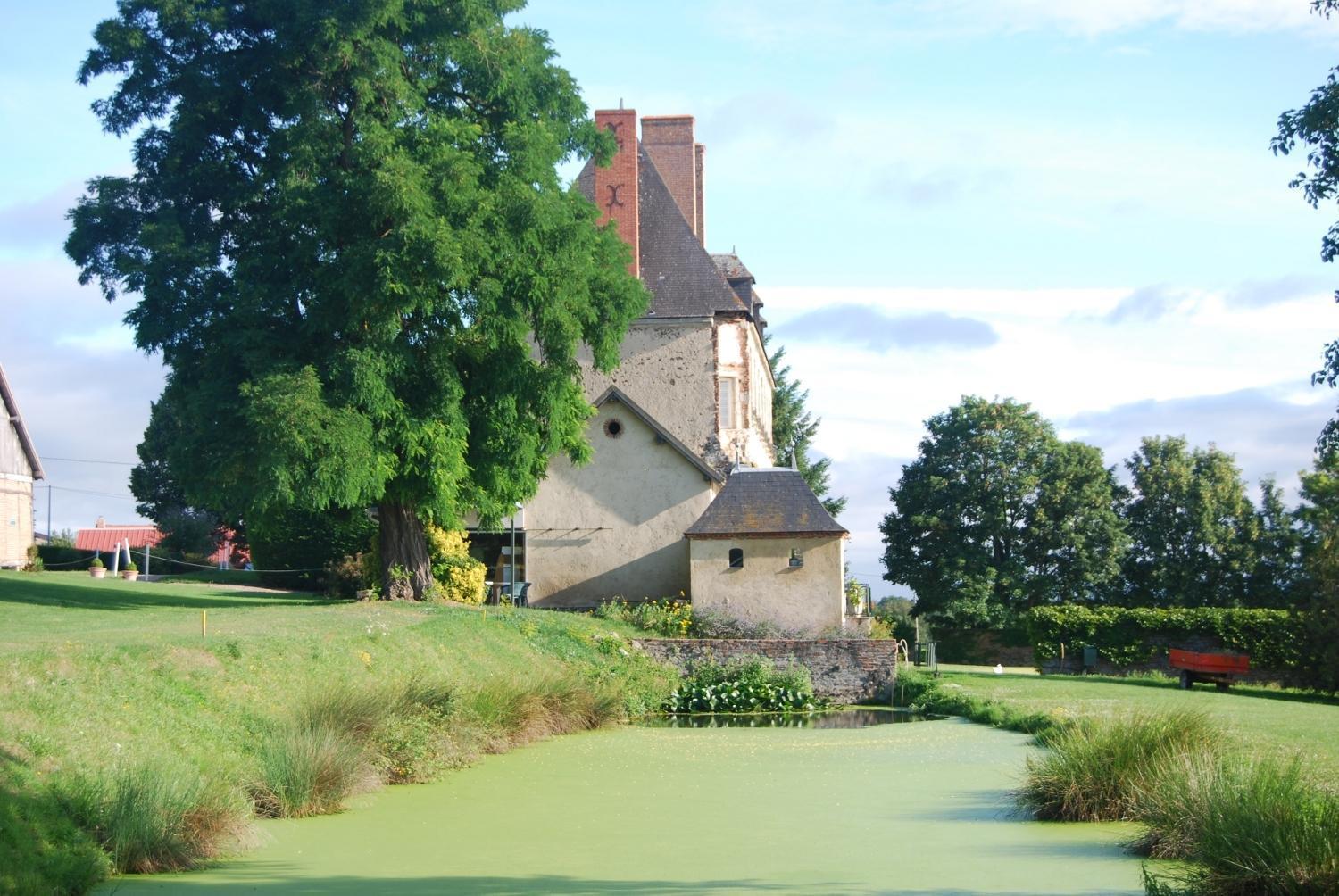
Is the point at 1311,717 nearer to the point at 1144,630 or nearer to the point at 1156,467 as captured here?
the point at 1144,630

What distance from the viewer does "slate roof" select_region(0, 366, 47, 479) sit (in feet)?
133

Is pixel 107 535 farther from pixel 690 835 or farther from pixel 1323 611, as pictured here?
pixel 690 835

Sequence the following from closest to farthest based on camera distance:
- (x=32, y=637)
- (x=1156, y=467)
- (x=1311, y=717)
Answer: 1. (x=32, y=637)
2. (x=1311, y=717)
3. (x=1156, y=467)

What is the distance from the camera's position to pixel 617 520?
34.3 meters

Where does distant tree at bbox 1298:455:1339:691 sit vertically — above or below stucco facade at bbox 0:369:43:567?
below

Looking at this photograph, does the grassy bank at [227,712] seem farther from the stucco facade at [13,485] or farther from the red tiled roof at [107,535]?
the red tiled roof at [107,535]

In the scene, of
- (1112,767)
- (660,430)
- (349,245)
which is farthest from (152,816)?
(660,430)

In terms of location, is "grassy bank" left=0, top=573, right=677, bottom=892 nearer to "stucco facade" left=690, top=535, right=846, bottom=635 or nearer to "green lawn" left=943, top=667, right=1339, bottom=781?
"stucco facade" left=690, top=535, right=846, bottom=635

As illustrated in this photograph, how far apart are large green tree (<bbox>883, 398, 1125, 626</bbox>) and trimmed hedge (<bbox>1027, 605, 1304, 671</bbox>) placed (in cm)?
1047

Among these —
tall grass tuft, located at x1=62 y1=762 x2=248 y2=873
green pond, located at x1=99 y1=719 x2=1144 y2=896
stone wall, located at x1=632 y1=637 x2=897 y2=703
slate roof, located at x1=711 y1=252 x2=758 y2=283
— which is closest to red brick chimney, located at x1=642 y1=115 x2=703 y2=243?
slate roof, located at x1=711 y1=252 x2=758 y2=283

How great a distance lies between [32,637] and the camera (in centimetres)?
1625

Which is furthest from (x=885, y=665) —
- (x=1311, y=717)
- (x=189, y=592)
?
(x=189, y=592)

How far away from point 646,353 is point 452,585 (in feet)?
31.2

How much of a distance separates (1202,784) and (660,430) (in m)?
24.3
